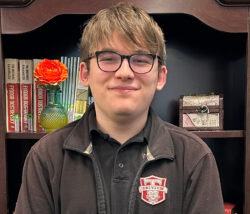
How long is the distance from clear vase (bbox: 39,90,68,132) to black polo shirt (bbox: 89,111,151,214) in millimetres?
275

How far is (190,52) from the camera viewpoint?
1382 mm

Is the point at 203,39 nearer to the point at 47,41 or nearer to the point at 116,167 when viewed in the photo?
the point at 47,41

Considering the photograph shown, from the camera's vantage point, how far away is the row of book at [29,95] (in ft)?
3.86

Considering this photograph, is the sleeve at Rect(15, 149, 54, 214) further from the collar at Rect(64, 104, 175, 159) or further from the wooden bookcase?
the wooden bookcase

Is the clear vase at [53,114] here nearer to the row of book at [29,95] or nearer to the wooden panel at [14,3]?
the row of book at [29,95]

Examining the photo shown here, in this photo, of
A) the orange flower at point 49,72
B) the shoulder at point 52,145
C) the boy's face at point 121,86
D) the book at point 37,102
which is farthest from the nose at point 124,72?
the book at point 37,102

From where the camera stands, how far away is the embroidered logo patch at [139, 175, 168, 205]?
841mm

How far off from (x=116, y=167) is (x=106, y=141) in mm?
84

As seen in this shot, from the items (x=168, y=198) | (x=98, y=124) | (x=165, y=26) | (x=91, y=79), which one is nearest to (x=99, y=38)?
(x=91, y=79)

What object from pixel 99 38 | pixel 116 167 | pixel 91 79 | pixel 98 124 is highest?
pixel 99 38

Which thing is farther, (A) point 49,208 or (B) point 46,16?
(B) point 46,16

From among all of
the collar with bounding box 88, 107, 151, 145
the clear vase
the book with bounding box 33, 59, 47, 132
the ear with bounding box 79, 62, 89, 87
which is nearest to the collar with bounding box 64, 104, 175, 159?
the collar with bounding box 88, 107, 151, 145

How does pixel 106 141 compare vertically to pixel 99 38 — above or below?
below

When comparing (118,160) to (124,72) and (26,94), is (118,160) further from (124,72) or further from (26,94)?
(26,94)
